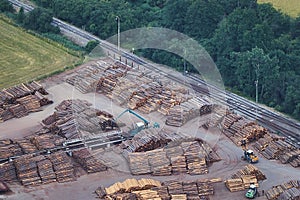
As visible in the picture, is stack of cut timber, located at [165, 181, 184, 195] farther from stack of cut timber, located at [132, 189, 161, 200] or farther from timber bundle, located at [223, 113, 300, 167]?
timber bundle, located at [223, 113, 300, 167]

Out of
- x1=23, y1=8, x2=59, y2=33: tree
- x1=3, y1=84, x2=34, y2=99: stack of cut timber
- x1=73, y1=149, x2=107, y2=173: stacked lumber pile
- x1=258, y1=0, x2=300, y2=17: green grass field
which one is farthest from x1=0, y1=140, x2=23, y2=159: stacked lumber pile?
x1=258, y1=0, x2=300, y2=17: green grass field

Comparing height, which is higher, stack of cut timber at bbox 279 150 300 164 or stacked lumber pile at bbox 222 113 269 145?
stacked lumber pile at bbox 222 113 269 145

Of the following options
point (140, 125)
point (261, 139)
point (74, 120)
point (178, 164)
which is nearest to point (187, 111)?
point (140, 125)

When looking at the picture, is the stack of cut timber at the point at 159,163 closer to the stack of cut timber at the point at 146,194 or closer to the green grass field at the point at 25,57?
the stack of cut timber at the point at 146,194

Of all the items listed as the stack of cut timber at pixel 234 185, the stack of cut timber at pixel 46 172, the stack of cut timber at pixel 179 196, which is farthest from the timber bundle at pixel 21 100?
the stack of cut timber at pixel 234 185

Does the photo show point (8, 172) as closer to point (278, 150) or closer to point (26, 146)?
point (26, 146)

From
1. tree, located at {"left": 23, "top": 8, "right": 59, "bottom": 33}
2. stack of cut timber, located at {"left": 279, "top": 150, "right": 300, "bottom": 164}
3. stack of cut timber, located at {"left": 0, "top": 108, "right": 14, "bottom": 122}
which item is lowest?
stack of cut timber, located at {"left": 0, "top": 108, "right": 14, "bottom": 122}
